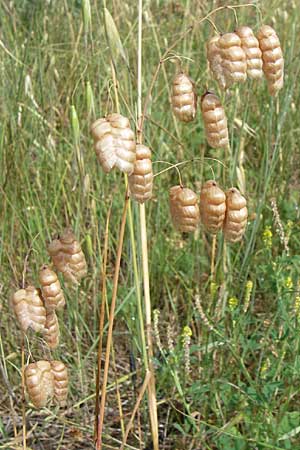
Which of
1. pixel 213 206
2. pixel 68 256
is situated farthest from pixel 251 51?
pixel 68 256

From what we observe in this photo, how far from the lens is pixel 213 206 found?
99cm

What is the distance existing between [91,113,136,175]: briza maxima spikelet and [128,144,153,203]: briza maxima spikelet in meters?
0.05

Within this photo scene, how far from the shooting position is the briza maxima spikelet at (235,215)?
3.25 feet

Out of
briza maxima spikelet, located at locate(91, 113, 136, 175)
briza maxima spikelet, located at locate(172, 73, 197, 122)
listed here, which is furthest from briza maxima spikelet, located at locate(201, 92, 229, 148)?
briza maxima spikelet, located at locate(91, 113, 136, 175)

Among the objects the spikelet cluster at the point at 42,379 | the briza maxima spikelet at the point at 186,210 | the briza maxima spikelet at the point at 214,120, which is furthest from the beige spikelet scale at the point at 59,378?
the briza maxima spikelet at the point at 214,120

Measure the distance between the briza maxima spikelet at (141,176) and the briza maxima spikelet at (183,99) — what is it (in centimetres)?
7

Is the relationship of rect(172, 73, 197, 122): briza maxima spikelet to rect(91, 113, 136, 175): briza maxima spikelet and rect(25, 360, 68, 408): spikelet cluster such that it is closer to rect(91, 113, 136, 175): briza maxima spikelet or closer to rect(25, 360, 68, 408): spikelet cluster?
rect(91, 113, 136, 175): briza maxima spikelet

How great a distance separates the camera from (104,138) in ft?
2.84

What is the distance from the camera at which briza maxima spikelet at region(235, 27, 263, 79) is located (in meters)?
0.96

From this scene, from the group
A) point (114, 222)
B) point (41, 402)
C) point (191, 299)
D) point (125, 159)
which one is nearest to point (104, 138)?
point (125, 159)

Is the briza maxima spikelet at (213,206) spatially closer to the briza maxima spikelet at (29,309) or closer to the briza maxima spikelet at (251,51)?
the briza maxima spikelet at (251,51)

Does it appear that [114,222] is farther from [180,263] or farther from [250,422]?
[250,422]

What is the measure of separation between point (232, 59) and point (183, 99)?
0.08 m

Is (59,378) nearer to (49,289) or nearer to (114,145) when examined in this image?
(49,289)
